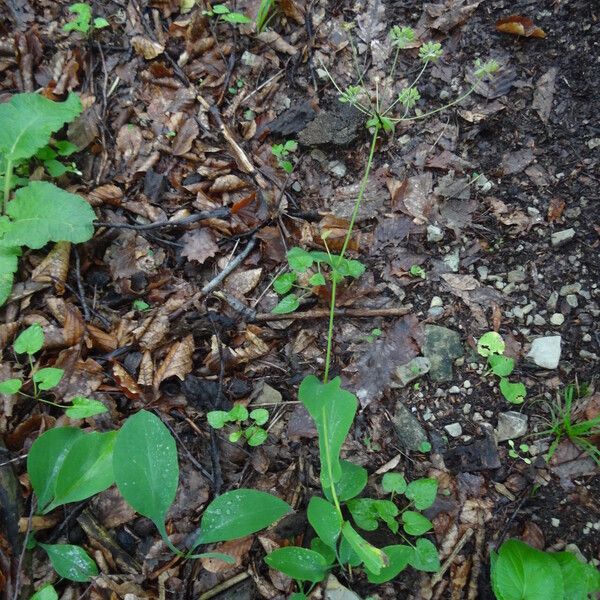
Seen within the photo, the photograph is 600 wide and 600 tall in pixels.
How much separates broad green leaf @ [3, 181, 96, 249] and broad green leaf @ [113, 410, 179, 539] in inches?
39.7

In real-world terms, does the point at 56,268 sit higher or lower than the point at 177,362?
higher

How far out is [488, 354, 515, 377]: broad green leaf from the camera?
211cm

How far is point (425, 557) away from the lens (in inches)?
69.5

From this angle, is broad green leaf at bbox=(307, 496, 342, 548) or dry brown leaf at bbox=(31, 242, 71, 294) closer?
broad green leaf at bbox=(307, 496, 342, 548)

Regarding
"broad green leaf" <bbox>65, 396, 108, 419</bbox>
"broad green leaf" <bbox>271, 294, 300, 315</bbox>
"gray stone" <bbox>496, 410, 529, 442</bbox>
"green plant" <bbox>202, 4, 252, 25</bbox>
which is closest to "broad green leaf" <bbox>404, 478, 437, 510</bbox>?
"gray stone" <bbox>496, 410, 529, 442</bbox>

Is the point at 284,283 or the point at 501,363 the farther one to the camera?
the point at 284,283

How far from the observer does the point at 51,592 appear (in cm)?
162

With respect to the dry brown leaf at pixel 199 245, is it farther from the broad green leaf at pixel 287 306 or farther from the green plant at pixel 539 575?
the green plant at pixel 539 575


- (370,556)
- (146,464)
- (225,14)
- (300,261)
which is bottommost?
(146,464)

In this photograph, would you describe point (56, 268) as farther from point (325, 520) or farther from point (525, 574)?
point (525, 574)

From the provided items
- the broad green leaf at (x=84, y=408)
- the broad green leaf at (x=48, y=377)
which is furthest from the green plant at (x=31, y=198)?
the broad green leaf at (x=84, y=408)

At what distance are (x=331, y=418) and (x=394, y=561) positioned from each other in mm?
530

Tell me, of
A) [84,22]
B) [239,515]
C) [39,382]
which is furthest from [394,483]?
[84,22]

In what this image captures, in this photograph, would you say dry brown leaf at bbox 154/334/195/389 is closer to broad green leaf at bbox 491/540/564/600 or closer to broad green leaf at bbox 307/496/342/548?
broad green leaf at bbox 307/496/342/548
